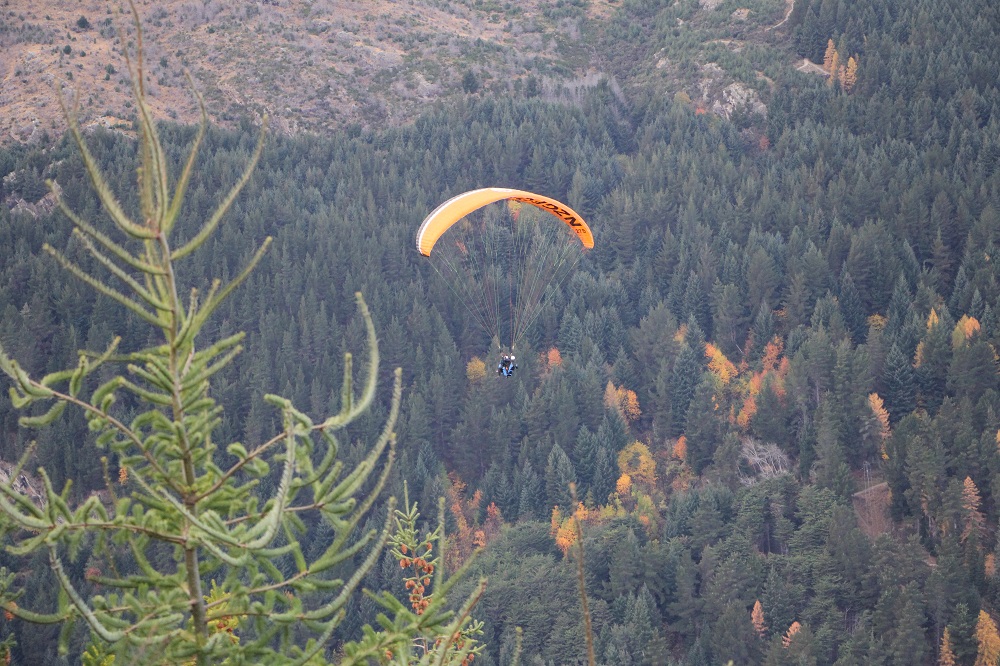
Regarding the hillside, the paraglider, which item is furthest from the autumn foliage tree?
the hillside

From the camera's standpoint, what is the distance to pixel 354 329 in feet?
431

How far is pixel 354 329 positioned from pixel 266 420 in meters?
16.8

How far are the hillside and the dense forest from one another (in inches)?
309

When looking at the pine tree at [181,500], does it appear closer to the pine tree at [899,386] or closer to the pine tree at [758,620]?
the pine tree at [758,620]

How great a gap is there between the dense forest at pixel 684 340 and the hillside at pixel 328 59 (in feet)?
25.8

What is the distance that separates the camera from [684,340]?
127062 mm

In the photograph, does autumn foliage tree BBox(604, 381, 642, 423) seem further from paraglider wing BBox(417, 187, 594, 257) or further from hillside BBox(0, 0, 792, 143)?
paraglider wing BBox(417, 187, 594, 257)

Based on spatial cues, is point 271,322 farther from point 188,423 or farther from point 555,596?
point 188,423

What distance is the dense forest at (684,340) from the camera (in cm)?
9331

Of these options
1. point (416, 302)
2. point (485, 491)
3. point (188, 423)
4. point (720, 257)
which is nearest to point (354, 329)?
point (416, 302)

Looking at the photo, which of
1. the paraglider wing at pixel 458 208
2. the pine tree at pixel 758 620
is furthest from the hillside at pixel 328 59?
the paraglider wing at pixel 458 208

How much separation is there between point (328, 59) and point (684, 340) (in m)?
85.2

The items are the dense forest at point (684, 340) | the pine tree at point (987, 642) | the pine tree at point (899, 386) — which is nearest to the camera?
the pine tree at point (987, 642)

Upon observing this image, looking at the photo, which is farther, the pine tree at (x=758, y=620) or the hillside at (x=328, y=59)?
the hillside at (x=328, y=59)
